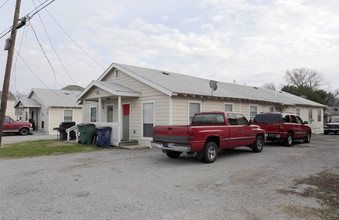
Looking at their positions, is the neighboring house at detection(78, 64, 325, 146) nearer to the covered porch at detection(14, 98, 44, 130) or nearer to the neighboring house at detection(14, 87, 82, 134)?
the neighboring house at detection(14, 87, 82, 134)

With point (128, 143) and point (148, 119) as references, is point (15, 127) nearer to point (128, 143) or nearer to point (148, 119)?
point (128, 143)

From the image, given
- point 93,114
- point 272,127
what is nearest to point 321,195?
point 272,127

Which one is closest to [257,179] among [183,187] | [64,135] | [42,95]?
[183,187]

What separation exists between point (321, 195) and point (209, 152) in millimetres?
3881

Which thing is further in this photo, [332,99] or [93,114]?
[332,99]

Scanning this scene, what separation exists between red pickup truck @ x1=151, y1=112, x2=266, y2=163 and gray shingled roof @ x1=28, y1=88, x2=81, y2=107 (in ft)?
63.9

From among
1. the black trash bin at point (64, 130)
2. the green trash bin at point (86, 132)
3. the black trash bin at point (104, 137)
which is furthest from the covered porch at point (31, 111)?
the black trash bin at point (104, 137)

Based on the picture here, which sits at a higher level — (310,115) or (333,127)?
(310,115)

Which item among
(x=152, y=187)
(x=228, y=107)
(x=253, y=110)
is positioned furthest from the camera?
(x=253, y=110)

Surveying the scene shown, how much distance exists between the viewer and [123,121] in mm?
15297

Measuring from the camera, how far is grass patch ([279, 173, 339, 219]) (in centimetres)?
423

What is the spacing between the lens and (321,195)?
5.19 metres

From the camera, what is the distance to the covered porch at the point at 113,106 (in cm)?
1345

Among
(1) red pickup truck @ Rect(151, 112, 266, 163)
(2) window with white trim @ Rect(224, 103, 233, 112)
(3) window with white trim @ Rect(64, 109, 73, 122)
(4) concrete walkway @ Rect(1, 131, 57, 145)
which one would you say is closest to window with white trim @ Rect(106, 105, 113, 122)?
(4) concrete walkway @ Rect(1, 131, 57, 145)
